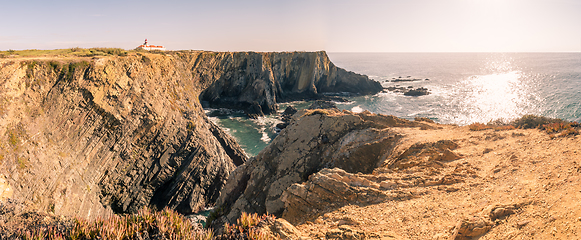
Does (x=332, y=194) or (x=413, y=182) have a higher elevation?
(x=413, y=182)

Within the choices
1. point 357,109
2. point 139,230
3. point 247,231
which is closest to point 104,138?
point 139,230

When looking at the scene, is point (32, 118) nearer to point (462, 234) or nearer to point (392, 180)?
point (392, 180)

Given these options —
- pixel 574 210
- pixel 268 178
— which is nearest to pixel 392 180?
pixel 574 210

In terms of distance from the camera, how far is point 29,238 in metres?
6.23

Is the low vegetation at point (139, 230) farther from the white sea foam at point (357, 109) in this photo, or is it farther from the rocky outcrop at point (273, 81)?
the white sea foam at point (357, 109)

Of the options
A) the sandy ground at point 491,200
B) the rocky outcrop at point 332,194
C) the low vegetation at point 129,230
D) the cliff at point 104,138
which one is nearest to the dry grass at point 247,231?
the low vegetation at point 129,230

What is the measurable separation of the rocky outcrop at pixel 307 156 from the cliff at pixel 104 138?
12.1 m

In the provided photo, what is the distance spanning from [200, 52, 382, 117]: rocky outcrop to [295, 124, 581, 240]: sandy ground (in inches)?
2083

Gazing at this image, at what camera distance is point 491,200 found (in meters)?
8.12

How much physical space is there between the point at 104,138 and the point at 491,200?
1020 inches

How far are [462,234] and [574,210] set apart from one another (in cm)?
254

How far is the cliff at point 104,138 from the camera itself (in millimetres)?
17062

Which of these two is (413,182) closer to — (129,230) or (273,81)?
(129,230)

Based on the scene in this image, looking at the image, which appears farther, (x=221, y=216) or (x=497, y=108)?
(x=497, y=108)
